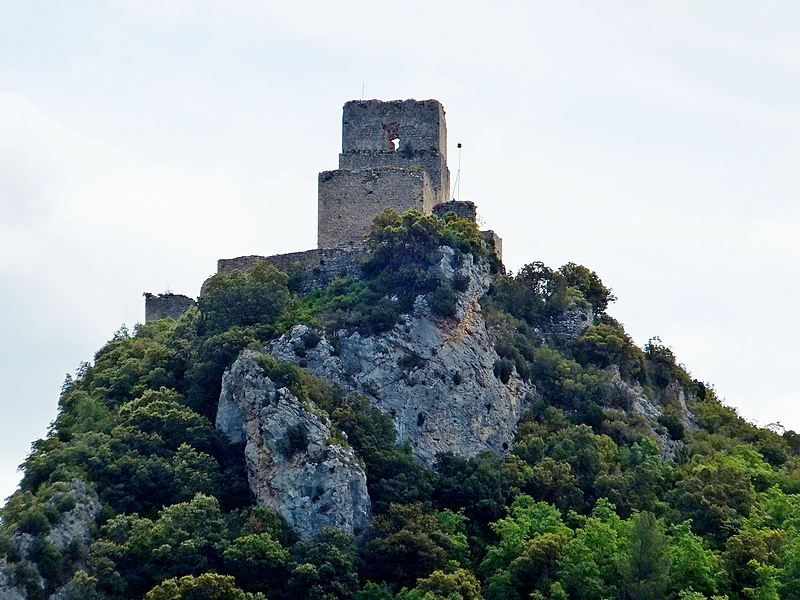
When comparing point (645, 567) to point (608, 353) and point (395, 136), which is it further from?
point (395, 136)

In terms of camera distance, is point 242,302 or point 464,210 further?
point 464,210

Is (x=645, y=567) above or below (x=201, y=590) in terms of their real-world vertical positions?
above

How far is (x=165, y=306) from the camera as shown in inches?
2660

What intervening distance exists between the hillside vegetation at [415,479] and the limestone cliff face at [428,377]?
0.54 metres

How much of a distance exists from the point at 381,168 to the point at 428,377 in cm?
1092

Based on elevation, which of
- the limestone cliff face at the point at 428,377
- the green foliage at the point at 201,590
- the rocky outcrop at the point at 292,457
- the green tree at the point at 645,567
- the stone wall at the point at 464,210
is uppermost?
the stone wall at the point at 464,210

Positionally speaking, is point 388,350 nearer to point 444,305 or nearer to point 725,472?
point 444,305

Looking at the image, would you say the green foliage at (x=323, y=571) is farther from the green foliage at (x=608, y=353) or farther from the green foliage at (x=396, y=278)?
the green foliage at (x=608, y=353)

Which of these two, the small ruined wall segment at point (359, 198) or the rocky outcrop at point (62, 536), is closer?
the rocky outcrop at point (62, 536)

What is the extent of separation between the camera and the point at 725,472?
2206 inches

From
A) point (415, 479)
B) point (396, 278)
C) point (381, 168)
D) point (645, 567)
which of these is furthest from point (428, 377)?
point (381, 168)

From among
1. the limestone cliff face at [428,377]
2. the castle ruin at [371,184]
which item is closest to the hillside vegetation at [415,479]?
the limestone cliff face at [428,377]

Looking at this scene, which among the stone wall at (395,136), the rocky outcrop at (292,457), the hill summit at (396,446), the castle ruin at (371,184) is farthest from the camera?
the stone wall at (395,136)

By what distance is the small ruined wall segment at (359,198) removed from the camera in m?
64.4
